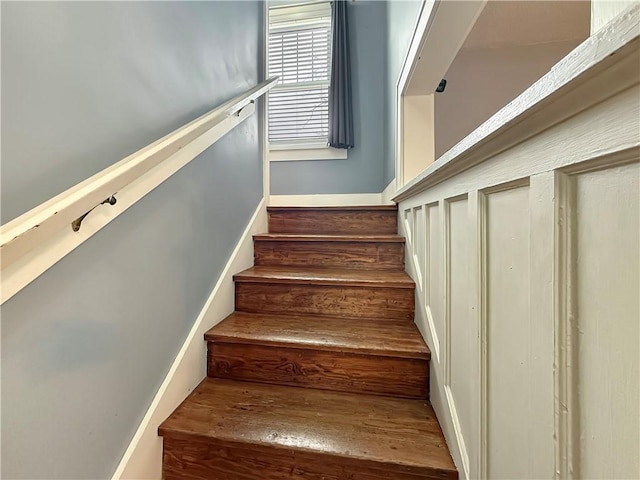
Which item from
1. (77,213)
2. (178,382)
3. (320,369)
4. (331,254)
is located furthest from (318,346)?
(77,213)

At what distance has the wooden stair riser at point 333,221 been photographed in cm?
197

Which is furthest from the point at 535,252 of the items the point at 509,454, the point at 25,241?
the point at 25,241

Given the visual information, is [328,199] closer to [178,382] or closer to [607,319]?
[178,382]

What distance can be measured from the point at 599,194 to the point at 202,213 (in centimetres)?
122

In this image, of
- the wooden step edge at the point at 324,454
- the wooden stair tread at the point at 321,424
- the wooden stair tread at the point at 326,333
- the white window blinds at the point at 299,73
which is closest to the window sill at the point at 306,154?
the white window blinds at the point at 299,73

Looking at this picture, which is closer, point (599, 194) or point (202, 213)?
point (599, 194)

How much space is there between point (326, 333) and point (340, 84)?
8.36 feet

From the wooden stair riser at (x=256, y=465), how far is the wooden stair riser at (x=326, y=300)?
0.64 m

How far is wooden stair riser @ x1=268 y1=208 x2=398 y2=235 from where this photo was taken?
6.48ft

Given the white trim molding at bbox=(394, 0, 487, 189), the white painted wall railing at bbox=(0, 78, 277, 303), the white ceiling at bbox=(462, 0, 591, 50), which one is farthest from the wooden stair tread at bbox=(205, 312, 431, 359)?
the white ceiling at bbox=(462, 0, 591, 50)

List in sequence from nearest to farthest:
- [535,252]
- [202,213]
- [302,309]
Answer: [535,252] → [202,213] → [302,309]

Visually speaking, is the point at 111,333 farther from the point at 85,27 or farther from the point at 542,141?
the point at 542,141

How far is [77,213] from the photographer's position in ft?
2.02

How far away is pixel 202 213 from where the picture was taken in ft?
4.09
